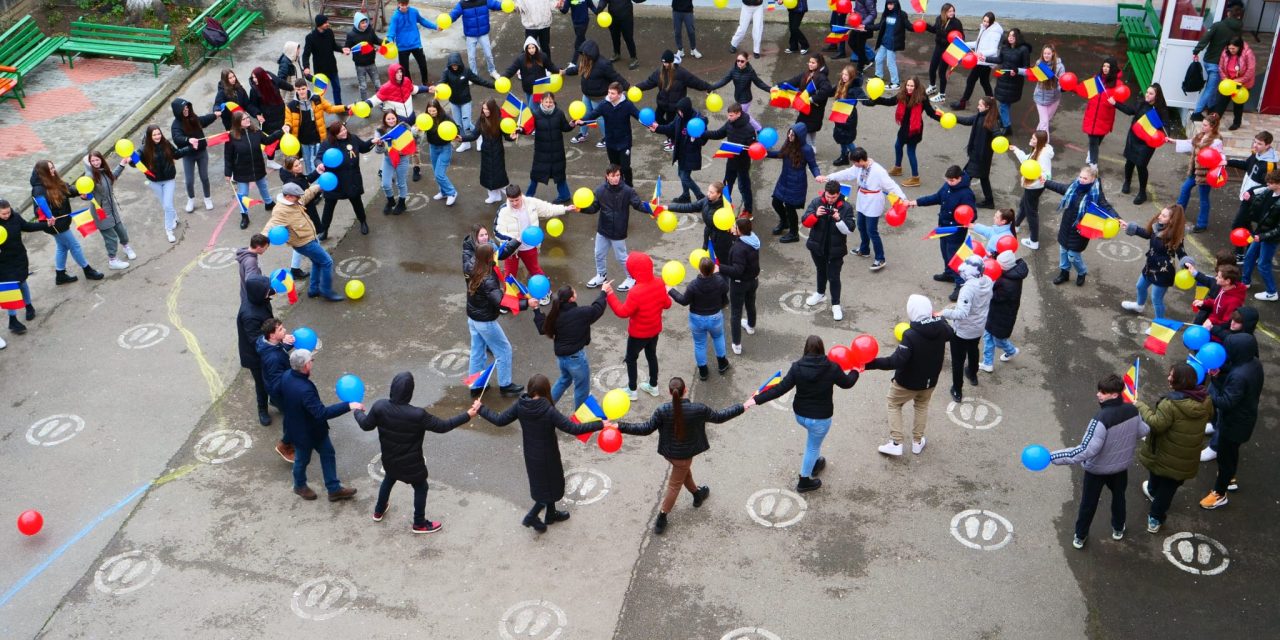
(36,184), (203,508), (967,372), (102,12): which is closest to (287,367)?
(203,508)

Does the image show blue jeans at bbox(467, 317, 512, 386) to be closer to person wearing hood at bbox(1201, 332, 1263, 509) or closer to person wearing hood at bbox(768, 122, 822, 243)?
person wearing hood at bbox(768, 122, 822, 243)

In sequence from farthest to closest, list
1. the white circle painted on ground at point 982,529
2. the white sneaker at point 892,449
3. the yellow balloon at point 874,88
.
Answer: the yellow balloon at point 874,88 < the white sneaker at point 892,449 < the white circle painted on ground at point 982,529

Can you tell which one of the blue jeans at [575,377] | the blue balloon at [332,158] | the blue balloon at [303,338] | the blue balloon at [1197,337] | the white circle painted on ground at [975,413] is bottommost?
the white circle painted on ground at [975,413]

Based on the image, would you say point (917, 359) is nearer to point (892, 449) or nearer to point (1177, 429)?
point (892, 449)

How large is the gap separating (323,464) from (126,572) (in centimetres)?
170

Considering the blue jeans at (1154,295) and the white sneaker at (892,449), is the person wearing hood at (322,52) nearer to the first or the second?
the white sneaker at (892,449)

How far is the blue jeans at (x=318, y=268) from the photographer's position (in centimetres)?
1215

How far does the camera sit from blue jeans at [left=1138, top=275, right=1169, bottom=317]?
11.3m

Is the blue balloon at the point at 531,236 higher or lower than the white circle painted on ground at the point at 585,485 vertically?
higher

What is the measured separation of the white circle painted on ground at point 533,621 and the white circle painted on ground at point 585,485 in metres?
1.20

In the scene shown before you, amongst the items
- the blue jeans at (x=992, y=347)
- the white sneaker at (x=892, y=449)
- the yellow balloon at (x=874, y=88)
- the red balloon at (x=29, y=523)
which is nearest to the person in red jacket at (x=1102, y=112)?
the yellow balloon at (x=874, y=88)

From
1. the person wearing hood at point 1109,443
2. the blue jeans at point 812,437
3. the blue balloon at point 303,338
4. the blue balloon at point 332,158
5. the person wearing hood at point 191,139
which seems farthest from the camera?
the person wearing hood at point 191,139

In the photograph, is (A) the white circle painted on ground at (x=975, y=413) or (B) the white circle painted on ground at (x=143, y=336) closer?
(A) the white circle painted on ground at (x=975, y=413)

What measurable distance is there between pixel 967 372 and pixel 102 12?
16.9 m
